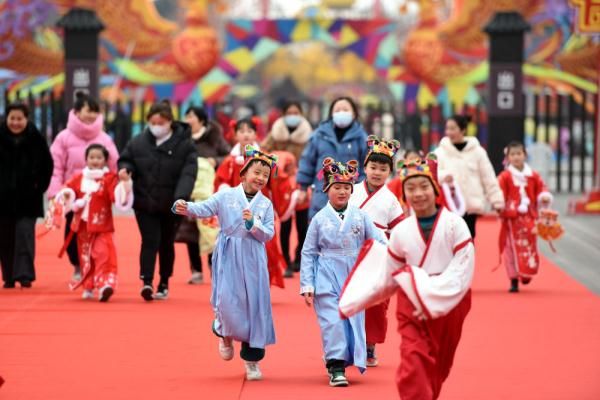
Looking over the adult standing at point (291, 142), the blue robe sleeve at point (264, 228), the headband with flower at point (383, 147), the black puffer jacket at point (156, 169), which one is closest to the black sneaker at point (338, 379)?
the blue robe sleeve at point (264, 228)

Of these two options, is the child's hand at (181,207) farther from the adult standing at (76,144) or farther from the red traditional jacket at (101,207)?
the adult standing at (76,144)

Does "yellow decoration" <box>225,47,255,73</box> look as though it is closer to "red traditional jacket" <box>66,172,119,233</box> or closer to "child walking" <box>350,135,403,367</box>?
"red traditional jacket" <box>66,172,119,233</box>

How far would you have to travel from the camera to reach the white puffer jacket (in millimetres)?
14516

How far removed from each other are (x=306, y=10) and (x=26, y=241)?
1890 inches

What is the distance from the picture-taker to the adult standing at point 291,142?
15812 mm

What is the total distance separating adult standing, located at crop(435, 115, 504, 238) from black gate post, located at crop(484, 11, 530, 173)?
947 centimetres

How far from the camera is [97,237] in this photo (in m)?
13.6

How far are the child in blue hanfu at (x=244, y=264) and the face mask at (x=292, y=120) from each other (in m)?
5.82

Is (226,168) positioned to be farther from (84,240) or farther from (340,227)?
(340,227)

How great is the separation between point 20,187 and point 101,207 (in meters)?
1.00

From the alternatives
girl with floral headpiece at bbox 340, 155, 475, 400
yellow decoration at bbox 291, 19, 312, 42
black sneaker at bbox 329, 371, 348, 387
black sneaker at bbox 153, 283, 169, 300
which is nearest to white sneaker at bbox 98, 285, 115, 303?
black sneaker at bbox 153, 283, 169, 300

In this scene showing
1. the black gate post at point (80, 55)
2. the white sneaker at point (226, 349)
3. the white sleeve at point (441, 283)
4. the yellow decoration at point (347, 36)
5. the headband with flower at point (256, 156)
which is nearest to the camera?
the white sleeve at point (441, 283)

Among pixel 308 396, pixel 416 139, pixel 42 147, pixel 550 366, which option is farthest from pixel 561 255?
pixel 416 139

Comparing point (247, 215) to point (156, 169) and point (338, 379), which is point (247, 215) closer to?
point (338, 379)
